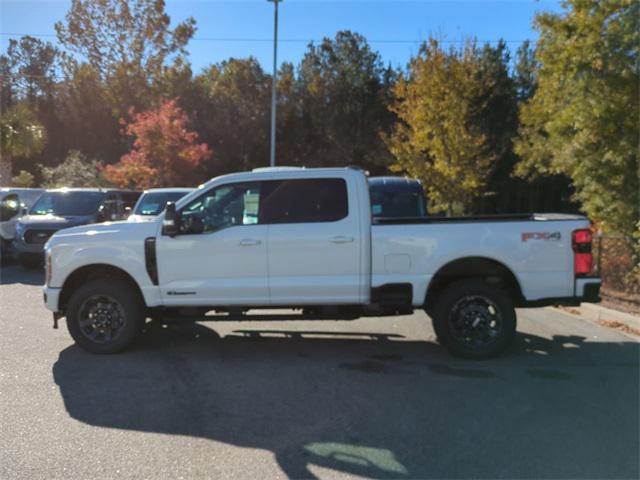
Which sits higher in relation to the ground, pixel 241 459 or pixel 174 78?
pixel 174 78

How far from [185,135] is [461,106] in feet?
38.0

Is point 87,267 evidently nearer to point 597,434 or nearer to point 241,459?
point 241,459

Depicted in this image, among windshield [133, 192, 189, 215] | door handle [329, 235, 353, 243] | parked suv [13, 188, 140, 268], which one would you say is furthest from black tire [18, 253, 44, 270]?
door handle [329, 235, 353, 243]

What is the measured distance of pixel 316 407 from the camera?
4.96 metres

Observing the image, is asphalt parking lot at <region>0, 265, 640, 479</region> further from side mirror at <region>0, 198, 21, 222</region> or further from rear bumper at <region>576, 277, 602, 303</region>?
side mirror at <region>0, 198, 21, 222</region>

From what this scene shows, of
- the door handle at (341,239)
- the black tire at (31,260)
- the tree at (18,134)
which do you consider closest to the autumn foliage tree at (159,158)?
the tree at (18,134)

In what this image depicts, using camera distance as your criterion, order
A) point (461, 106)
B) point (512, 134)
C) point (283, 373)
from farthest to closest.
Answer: point (512, 134), point (461, 106), point (283, 373)

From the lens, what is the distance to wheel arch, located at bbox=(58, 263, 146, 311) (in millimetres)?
6566

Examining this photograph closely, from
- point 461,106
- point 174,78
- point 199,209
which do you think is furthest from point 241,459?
point 174,78

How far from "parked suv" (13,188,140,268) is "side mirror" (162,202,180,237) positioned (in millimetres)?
7586

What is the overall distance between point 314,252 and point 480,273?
186cm

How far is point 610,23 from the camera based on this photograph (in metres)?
10.4

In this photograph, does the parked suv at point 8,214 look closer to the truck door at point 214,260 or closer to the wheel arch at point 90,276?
the wheel arch at point 90,276

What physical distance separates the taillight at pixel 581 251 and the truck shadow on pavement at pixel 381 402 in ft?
3.46
